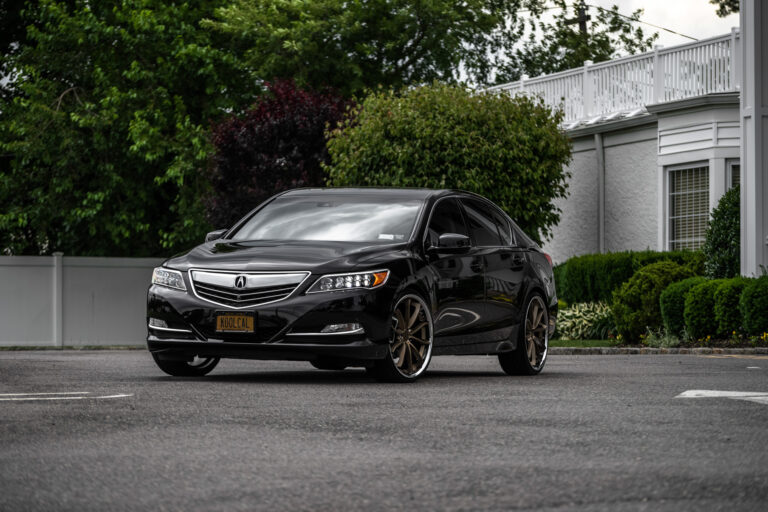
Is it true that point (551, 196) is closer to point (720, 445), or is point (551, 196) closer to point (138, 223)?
point (138, 223)

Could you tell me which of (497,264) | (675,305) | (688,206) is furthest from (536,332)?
(688,206)

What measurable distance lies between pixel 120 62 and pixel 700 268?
17.3m

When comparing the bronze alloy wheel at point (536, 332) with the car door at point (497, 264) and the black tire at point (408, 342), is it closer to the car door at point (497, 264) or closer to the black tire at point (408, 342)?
the car door at point (497, 264)

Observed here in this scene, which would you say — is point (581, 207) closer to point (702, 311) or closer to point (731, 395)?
point (702, 311)

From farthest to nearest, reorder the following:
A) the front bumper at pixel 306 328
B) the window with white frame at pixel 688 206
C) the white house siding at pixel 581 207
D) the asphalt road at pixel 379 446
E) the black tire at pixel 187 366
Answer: the white house siding at pixel 581 207, the window with white frame at pixel 688 206, the black tire at pixel 187 366, the front bumper at pixel 306 328, the asphalt road at pixel 379 446

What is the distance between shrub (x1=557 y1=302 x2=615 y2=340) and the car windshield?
42.5 feet

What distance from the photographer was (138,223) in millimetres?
33156

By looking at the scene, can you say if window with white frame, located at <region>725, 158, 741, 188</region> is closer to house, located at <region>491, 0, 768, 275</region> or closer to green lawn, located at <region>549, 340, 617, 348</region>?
house, located at <region>491, 0, 768, 275</region>

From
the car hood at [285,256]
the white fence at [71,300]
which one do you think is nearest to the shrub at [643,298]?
the car hood at [285,256]

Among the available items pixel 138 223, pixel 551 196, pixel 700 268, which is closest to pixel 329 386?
pixel 700 268

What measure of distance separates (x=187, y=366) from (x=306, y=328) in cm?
163

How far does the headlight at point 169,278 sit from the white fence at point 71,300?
1749cm

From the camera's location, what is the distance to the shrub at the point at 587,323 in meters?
24.5

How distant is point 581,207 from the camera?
29.1 meters
